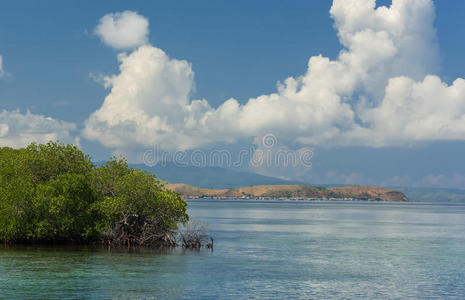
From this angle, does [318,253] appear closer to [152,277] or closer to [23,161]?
[152,277]

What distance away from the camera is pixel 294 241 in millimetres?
101562

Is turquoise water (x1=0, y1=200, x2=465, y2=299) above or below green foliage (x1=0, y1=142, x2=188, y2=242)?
below

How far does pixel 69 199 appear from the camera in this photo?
7338 centimetres

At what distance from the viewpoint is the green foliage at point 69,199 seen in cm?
7238

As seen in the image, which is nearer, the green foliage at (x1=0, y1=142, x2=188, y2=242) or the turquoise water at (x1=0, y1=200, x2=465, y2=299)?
the turquoise water at (x1=0, y1=200, x2=465, y2=299)

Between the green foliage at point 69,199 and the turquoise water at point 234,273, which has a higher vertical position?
the green foliage at point 69,199

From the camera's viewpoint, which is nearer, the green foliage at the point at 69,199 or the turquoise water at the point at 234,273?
the turquoise water at the point at 234,273

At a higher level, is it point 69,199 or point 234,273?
point 69,199

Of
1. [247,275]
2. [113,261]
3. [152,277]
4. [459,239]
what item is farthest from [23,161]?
[459,239]

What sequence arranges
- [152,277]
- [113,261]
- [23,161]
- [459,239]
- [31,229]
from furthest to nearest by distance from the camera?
1. [459,239]
2. [23,161]
3. [31,229]
4. [113,261]
5. [152,277]

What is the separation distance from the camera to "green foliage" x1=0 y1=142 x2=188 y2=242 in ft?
237

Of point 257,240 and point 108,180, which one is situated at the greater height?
point 108,180

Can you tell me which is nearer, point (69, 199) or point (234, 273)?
point (234, 273)

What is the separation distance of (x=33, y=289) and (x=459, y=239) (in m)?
92.9
